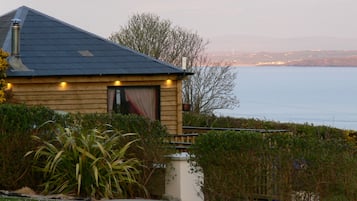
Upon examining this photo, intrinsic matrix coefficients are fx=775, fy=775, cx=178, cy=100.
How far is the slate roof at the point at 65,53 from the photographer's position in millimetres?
22500

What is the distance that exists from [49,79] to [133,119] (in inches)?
364

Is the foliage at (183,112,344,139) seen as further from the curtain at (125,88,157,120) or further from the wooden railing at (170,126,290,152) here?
the curtain at (125,88,157,120)

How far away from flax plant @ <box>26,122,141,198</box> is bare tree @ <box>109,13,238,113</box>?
3167 cm

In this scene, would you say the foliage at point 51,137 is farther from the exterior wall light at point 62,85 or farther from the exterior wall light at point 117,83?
the exterior wall light at point 117,83

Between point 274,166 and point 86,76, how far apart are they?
467 inches

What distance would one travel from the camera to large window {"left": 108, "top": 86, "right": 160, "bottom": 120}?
23047 millimetres

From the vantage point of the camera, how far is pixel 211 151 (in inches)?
477

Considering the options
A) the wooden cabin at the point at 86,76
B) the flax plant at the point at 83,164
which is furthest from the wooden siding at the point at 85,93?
the flax plant at the point at 83,164

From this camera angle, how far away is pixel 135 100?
23375 mm

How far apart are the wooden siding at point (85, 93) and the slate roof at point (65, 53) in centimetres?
23

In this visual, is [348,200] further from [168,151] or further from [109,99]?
[109,99]

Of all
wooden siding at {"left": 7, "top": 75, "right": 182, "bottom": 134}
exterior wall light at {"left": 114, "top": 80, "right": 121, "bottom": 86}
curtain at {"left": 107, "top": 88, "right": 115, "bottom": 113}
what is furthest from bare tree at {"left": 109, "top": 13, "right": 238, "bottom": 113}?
exterior wall light at {"left": 114, "top": 80, "right": 121, "bottom": 86}

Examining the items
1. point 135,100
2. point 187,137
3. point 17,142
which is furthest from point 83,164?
point 135,100

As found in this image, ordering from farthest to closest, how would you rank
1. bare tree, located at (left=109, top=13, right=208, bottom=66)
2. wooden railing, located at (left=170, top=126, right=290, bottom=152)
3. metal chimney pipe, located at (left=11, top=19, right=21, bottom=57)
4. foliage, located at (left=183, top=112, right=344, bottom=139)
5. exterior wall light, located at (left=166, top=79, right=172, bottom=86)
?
bare tree, located at (left=109, top=13, right=208, bottom=66)
foliage, located at (left=183, top=112, right=344, bottom=139)
exterior wall light, located at (left=166, top=79, right=172, bottom=86)
metal chimney pipe, located at (left=11, top=19, right=21, bottom=57)
wooden railing, located at (left=170, top=126, right=290, bottom=152)
